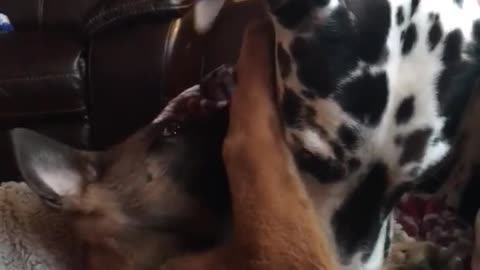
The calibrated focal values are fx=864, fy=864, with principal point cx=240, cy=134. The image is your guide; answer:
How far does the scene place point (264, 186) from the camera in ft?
2.46

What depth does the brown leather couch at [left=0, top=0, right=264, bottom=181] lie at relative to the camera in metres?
2.04

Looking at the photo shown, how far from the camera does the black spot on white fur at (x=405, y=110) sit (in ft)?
2.54

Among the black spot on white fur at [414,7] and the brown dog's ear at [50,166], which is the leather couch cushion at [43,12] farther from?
the black spot on white fur at [414,7]

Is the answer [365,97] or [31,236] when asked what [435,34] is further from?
[31,236]

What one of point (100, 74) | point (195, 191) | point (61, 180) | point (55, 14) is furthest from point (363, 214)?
point (55, 14)

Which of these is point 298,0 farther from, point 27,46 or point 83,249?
point 27,46

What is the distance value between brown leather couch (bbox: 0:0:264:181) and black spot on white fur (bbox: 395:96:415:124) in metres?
1.19

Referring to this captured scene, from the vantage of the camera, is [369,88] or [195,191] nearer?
[369,88]

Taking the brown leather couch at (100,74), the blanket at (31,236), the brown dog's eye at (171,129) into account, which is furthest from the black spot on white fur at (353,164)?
the brown leather couch at (100,74)

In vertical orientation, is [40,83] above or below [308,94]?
below

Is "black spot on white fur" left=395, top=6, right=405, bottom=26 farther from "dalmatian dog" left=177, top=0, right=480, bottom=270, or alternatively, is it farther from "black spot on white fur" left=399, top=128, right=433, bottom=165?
"black spot on white fur" left=399, top=128, right=433, bottom=165

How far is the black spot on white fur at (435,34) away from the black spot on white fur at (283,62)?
0.42 feet

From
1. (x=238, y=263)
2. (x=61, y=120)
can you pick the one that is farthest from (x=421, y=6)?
(x=61, y=120)

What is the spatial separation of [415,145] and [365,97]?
0.24ft
